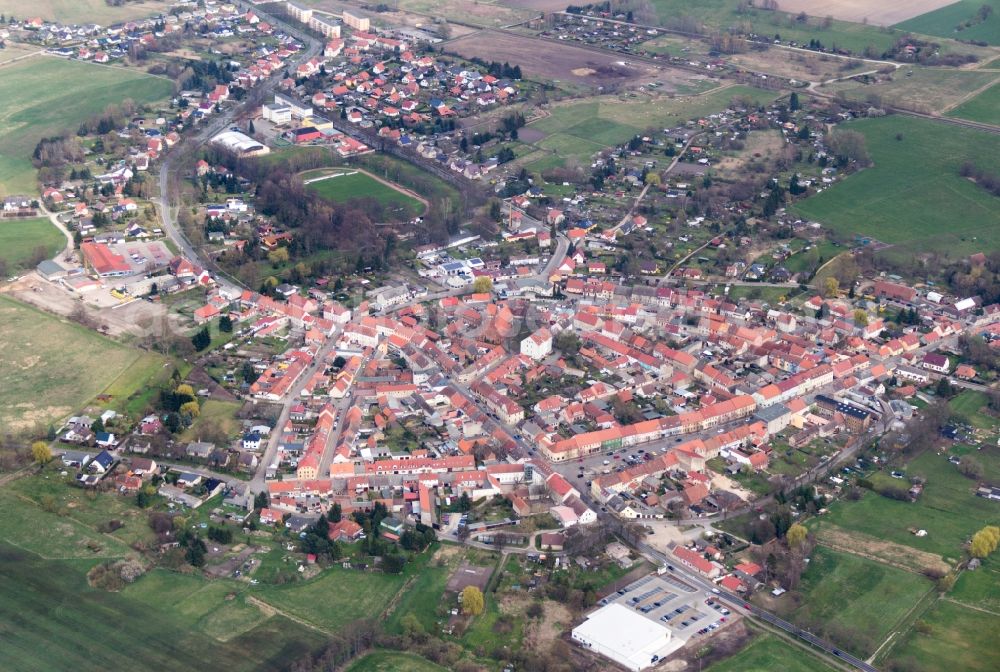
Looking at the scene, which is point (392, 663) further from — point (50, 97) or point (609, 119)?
point (50, 97)

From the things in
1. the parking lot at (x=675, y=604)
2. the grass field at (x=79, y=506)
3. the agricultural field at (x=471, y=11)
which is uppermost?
the agricultural field at (x=471, y=11)

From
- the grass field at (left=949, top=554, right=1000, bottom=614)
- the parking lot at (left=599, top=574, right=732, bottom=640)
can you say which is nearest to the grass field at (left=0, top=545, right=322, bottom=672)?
the parking lot at (left=599, top=574, right=732, bottom=640)

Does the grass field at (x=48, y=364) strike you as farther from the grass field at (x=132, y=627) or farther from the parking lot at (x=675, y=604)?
the parking lot at (x=675, y=604)

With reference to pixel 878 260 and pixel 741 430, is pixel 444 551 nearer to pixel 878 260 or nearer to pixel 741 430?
pixel 741 430

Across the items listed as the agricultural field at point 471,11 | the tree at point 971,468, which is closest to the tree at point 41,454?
the tree at point 971,468

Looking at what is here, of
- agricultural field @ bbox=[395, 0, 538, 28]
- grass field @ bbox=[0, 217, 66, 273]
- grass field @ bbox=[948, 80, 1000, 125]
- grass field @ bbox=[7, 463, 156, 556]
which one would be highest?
grass field @ bbox=[948, 80, 1000, 125]

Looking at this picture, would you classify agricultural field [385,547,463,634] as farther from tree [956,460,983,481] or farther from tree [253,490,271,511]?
tree [956,460,983,481]
